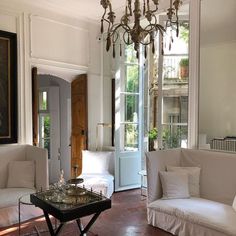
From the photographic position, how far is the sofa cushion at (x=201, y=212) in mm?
2857

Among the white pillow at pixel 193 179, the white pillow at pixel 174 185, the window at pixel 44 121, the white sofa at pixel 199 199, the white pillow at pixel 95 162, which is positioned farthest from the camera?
the window at pixel 44 121

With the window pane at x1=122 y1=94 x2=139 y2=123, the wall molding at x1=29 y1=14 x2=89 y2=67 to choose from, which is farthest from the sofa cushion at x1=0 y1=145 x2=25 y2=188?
the window pane at x1=122 y1=94 x2=139 y2=123

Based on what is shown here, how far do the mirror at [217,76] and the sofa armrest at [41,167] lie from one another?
2274mm

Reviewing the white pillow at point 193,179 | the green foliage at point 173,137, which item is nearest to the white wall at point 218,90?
the green foliage at point 173,137

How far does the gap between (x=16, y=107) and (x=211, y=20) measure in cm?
325

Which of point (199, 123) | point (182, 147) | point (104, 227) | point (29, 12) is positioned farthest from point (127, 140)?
point (29, 12)

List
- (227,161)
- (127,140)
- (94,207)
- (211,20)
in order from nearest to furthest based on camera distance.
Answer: (94,207) → (227,161) → (211,20) → (127,140)

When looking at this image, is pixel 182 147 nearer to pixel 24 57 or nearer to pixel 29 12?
pixel 24 57

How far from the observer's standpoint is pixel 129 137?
18.0 ft

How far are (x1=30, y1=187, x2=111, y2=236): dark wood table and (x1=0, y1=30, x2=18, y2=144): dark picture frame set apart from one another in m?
1.62

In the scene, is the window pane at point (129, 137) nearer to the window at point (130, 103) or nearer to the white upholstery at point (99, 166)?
the window at point (130, 103)

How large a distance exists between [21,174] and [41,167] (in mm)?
315

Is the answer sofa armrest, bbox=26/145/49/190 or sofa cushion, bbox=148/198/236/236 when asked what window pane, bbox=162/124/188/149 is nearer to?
sofa cushion, bbox=148/198/236/236

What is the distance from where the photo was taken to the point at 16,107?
14.7ft
